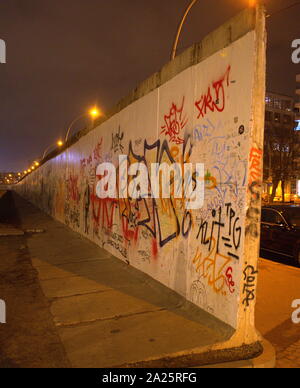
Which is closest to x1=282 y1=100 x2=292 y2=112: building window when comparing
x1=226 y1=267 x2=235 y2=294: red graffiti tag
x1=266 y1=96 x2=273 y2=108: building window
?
x1=266 y1=96 x2=273 y2=108: building window

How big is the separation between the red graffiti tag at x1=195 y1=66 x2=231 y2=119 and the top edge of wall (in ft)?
1.43

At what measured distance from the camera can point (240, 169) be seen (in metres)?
4.02

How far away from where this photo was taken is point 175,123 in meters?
5.52

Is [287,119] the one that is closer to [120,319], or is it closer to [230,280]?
[230,280]

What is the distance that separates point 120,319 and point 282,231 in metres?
5.81

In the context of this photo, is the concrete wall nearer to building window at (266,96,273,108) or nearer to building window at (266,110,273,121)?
building window at (266,110,273,121)

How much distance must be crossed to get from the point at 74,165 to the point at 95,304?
27.6 ft

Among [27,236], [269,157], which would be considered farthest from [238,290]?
[269,157]

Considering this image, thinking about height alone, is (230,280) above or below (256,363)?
above

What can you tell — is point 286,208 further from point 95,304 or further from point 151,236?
point 95,304

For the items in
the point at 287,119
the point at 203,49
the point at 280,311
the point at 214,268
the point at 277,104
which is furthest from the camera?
the point at 277,104

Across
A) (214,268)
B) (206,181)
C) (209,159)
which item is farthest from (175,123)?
(214,268)

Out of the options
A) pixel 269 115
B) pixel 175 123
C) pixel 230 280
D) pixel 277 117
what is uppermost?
pixel 277 117

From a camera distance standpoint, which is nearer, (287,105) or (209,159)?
(209,159)
